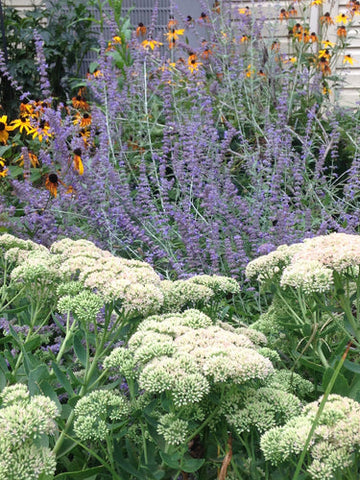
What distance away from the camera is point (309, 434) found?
1121 mm

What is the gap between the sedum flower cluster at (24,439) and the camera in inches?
43.3

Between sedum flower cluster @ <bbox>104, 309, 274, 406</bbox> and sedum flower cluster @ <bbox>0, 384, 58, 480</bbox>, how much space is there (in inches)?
8.4

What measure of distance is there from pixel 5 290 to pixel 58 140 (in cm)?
150

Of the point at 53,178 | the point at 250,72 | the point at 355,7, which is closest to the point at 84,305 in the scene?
the point at 53,178

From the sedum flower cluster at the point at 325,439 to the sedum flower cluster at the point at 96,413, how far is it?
343 millimetres

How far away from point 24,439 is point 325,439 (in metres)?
0.52

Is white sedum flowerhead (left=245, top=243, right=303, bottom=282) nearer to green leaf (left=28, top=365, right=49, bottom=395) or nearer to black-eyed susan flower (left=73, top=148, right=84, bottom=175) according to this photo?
green leaf (left=28, top=365, right=49, bottom=395)

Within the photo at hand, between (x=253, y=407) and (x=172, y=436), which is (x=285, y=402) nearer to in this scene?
(x=253, y=407)

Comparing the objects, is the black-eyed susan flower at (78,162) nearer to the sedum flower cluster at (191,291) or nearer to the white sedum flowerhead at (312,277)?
the sedum flower cluster at (191,291)

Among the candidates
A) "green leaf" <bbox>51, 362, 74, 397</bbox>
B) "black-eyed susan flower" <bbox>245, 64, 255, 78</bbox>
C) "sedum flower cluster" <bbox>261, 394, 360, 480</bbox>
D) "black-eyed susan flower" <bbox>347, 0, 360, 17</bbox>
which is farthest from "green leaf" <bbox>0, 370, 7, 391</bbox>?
"black-eyed susan flower" <bbox>347, 0, 360, 17</bbox>

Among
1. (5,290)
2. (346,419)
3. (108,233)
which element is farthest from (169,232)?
(346,419)

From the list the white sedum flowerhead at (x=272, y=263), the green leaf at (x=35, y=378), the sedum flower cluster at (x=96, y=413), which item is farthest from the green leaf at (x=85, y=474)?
the white sedum flowerhead at (x=272, y=263)

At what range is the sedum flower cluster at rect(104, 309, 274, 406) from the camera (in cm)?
126

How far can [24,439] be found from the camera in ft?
3.66
